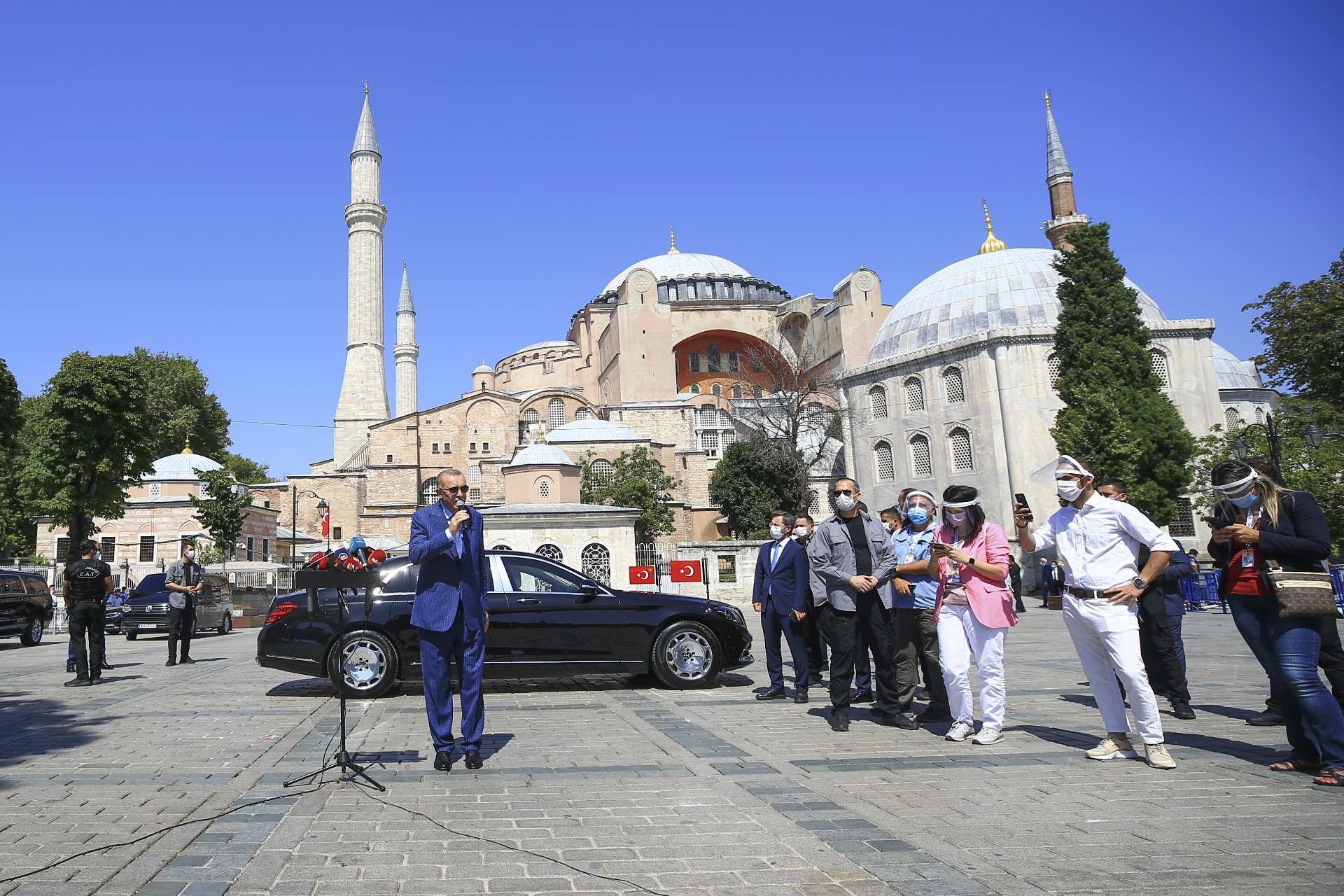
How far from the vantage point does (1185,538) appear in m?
34.9

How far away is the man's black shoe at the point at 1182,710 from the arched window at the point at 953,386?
1297 inches

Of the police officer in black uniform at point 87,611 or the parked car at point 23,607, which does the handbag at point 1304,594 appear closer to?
the police officer in black uniform at point 87,611

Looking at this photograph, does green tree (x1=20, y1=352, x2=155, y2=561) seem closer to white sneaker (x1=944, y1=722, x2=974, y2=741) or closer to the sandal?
white sneaker (x1=944, y1=722, x2=974, y2=741)

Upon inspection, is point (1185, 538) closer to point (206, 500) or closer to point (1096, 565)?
point (1096, 565)

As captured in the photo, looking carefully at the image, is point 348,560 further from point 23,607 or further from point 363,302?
point 363,302

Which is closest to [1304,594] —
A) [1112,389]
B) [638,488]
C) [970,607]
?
[970,607]

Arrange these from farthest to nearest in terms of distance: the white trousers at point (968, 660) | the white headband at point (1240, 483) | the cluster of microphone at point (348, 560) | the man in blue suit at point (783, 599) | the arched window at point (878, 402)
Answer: the arched window at point (878, 402)
the man in blue suit at point (783, 599)
the white trousers at point (968, 660)
the cluster of microphone at point (348, 560)
the white headband at point (1240, 483)

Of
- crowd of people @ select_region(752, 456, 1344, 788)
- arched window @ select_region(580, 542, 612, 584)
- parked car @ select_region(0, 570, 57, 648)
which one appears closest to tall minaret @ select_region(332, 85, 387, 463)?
arched window @ select_region(580, 542, 612, 584)

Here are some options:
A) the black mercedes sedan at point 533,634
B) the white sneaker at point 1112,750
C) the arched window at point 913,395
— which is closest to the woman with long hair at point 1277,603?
the white sneaker at point 1112,750

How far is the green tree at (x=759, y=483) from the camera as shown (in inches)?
1689

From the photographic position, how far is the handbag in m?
4.62

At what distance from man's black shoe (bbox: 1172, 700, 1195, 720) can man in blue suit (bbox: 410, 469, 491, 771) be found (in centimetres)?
516

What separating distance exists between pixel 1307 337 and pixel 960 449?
13333 mm

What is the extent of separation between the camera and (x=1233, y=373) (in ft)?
149
